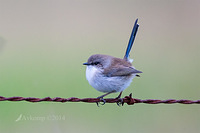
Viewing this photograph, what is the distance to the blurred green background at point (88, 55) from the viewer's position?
245 inches

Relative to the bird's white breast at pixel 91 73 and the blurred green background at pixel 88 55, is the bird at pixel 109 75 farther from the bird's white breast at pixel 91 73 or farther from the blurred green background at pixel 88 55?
the blurred green background at pixel 88 55

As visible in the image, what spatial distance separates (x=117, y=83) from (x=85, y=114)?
1.76 m

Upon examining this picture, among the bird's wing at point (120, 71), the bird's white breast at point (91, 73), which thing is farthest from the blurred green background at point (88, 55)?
the bird's wing at point (120, 71)

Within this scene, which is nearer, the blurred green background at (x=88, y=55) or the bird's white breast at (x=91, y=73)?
the bird's white breast at (x=91, y=73)

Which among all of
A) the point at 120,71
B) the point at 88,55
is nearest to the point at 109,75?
the point at 120,71

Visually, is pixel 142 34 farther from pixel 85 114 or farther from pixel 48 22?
pixel 85 114

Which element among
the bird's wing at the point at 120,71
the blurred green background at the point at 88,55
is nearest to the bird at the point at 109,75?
the bird's wing at the point at 120,71

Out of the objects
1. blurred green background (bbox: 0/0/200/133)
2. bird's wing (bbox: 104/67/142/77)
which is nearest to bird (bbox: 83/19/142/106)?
bird's wing (bbox: 104/67/142/77)

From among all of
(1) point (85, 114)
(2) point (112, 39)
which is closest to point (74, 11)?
(2) point (112, 39)

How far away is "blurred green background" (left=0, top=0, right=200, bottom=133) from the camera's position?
6.23 meters

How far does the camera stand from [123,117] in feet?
20.4

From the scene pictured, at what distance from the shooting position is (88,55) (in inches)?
356

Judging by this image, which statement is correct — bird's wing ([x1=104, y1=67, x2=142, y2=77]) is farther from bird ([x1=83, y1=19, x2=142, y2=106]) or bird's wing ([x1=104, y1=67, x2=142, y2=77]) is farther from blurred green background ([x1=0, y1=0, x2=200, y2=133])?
blurred green background ([x1=0, y1=0, x2=200, y2=133])

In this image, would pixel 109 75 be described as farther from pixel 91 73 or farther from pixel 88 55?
pixel 88 55
